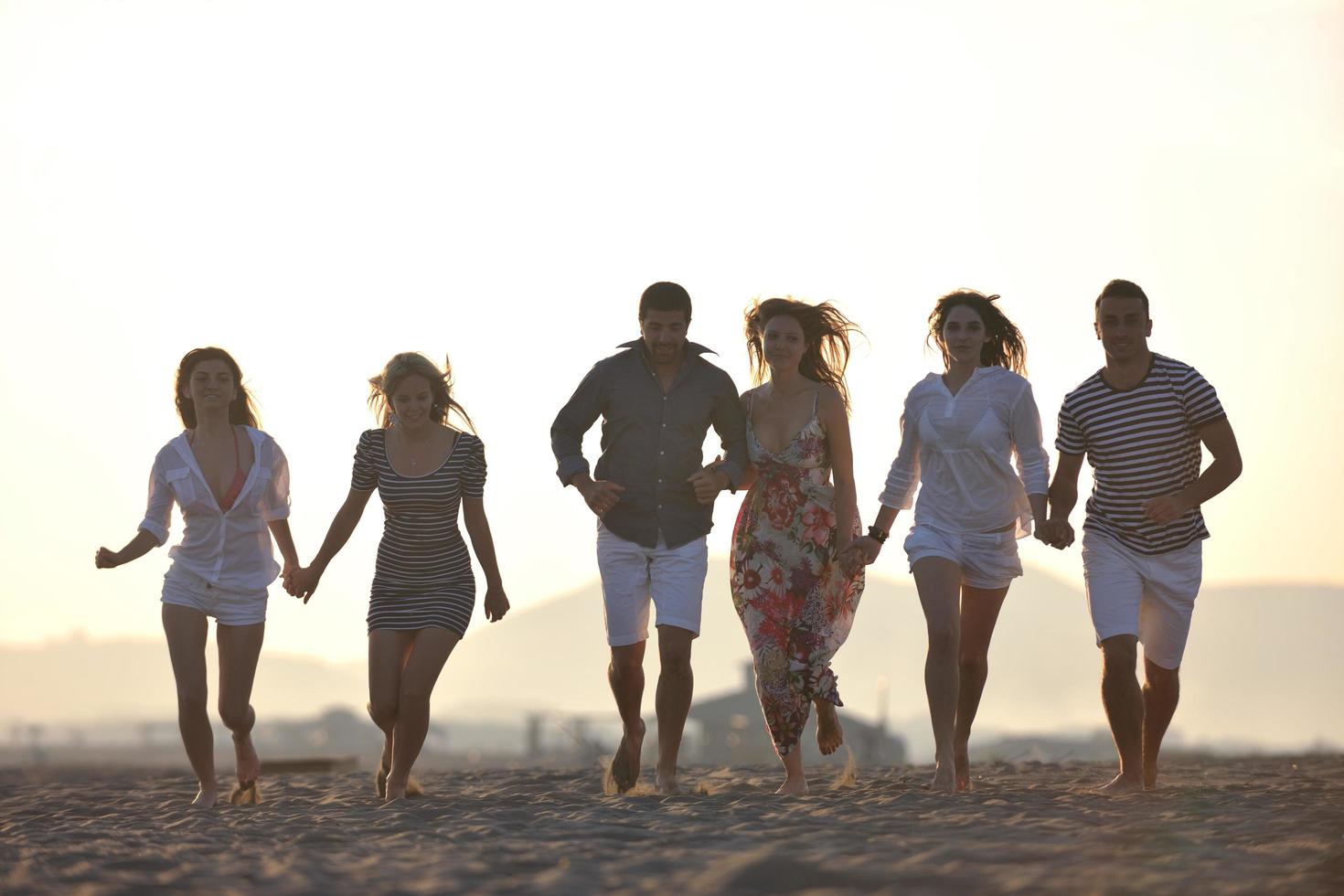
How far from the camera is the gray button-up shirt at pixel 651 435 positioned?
369 inches

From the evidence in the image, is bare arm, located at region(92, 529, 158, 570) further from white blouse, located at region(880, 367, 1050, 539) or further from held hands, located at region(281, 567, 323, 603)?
white blouse, located at region(880, 367, 1050, 539)

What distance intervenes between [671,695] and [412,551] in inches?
58.9

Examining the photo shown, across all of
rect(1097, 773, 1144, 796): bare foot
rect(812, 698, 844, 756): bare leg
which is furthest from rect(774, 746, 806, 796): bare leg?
rect(1097, 773, 1144, 796): bare foot

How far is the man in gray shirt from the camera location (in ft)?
30.5

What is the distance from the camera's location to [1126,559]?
8.88 metres

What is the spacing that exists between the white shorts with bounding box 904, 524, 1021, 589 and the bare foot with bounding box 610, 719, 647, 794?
165 cm

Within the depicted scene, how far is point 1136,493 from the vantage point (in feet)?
29.1

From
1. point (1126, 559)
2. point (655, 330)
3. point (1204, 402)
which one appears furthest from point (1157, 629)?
point (655, 330)

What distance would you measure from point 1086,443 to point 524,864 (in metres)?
4.07

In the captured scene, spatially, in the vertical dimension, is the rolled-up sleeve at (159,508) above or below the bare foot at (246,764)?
above

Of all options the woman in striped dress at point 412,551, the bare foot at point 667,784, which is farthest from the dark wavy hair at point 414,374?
the bare foot at point 667,784

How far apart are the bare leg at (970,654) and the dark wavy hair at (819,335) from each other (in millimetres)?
1218

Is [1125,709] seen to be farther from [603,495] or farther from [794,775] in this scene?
[603,495]

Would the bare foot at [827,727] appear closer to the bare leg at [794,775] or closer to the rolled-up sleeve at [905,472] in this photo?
the bare leg at [794,775]
